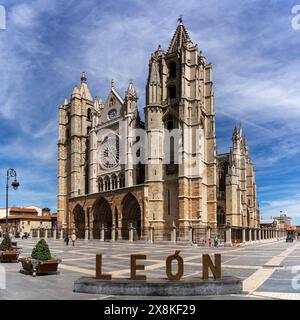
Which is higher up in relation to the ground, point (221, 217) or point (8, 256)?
point (221, 217)

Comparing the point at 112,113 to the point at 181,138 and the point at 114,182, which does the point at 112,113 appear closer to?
the point at 114,182

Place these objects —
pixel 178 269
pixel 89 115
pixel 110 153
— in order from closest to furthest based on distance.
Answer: pixel 178 269
pixel 110 153
pixel 89 115

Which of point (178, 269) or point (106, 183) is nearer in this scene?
point (178, 269)

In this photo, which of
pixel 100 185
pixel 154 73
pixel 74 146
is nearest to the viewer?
pixel 154 73

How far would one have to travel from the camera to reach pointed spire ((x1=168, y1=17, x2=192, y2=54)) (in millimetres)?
54694

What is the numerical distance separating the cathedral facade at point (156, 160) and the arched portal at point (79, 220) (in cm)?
16

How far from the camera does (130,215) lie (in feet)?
170

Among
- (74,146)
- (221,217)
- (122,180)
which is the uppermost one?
(74,146)

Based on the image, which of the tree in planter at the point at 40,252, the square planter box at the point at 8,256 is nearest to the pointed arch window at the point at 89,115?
the square planter box at the point at 8,256

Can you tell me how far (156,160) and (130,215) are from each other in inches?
353

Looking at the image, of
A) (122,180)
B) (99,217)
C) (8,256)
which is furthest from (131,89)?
(8,256)

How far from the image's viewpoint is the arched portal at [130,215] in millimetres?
51188

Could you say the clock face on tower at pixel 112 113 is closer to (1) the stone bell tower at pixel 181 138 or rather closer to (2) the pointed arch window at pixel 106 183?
(2) the pointed arch window at pixel 106 183
